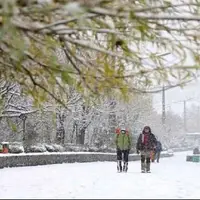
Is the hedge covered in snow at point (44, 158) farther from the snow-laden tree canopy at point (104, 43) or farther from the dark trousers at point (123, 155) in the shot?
the snow-laden tree canopy at point (104, 43)

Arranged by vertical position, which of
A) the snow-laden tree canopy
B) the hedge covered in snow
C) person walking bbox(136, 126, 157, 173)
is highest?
the snow-laden tree canopy

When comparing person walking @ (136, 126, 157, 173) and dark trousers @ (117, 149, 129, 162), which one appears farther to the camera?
dark trousers @ (117, 149, 129, 162)

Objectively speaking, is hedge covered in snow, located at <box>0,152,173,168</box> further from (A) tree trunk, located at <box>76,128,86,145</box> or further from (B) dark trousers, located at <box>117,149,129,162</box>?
(A) tree trunk, located at <box>76,128,86,145</box>

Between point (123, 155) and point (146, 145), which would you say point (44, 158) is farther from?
point (146, 145)

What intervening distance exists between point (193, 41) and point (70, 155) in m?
22.6

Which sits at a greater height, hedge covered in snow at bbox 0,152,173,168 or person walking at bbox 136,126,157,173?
person walking at bbox 136,126,157,173

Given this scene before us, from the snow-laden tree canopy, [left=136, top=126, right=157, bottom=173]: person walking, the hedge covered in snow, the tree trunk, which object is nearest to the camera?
the snow-laden tree canopy

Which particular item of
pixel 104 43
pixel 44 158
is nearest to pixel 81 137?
pixel 44 158

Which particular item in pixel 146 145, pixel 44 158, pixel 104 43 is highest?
pixel 104 43

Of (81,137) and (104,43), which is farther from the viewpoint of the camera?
(81,137)

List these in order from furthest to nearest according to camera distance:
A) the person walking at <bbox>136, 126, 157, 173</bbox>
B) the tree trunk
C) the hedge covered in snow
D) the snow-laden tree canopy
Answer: the tree trunk
the hedge covered in snow
the person walking at <bbox>136, 126, 157, 173</bbox>
the snow-laden tree canopy

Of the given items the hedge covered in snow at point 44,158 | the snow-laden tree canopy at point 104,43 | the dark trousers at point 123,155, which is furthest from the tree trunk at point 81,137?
the snow-laden tree canopy at point 104,43

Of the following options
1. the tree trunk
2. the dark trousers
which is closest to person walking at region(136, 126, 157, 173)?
the dark trousers

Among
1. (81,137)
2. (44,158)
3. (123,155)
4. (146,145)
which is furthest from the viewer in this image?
(81,137)
